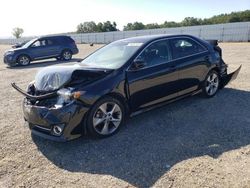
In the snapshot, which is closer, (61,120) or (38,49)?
(61,120)

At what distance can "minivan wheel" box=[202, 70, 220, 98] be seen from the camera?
6422mm

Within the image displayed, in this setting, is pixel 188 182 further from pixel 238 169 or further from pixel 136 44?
pixel 136 44

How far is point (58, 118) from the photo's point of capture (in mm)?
4199

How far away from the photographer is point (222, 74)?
689cm

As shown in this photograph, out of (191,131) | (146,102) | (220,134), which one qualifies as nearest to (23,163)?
(146,102)

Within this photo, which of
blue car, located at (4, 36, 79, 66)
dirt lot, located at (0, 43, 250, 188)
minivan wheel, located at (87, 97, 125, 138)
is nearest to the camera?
dirt lot, located at (0, 43, 250, 188)

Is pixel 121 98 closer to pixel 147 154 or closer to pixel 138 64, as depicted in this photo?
pixel 138 64

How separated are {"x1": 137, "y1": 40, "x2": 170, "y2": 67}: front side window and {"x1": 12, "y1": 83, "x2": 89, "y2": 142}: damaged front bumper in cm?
156

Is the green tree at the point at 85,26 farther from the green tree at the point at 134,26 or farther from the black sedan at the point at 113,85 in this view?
the black sedan at the point at 113,85

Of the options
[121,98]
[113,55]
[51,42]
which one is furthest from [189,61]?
[51,42]

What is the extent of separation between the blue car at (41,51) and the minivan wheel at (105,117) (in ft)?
43.8

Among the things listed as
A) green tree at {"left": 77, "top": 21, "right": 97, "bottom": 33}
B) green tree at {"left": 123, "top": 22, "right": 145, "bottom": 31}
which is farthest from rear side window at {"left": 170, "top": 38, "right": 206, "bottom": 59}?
green tree at {"left": 77, "top": 21, "right": 97, "bottom": 33}

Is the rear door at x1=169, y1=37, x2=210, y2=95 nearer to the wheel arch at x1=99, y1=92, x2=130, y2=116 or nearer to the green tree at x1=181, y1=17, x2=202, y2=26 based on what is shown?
the wheel arch at x1=99, y1=92, x2=130, y2=116

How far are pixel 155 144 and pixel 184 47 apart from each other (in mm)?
2524
